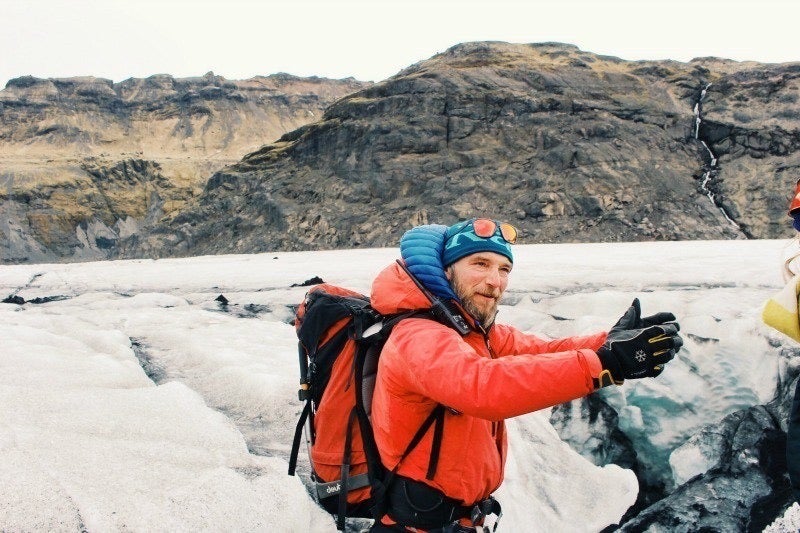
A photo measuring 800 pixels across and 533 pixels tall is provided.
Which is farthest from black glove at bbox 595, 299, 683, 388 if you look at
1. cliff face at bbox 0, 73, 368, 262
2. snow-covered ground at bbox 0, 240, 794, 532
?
cliff face at bbox 0, 73, 368, 262

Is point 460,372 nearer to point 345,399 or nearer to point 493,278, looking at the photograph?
point 493,278

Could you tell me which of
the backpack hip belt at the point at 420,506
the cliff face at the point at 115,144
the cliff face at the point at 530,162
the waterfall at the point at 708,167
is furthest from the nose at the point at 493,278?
the cliff face at the point at 115,144

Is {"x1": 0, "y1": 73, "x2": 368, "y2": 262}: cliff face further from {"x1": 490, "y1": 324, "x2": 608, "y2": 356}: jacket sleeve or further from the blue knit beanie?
the blue knit beanie

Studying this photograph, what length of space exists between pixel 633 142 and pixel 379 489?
31.4m

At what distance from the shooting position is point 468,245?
6.40 ft

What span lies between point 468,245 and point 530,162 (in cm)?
2901

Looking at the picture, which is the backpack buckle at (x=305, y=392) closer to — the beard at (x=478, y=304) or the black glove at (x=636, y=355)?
the beard at (x=478, y=304)

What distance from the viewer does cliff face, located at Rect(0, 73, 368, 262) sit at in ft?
165

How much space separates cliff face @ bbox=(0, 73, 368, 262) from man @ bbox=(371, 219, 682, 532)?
54.0 metres

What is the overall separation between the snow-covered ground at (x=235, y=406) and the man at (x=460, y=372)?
0.99 metres

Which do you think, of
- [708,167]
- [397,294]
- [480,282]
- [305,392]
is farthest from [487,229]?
[708,167]

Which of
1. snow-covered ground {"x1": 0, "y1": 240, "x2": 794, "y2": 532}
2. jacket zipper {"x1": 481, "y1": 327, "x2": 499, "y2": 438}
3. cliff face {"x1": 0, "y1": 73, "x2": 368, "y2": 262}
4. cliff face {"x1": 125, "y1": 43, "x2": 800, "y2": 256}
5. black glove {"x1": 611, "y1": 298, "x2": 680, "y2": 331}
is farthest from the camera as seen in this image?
cliff face {"x1": 0, "y1": 73, "x2": 368, "y2": 262}

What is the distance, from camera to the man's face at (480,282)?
6.29 feet

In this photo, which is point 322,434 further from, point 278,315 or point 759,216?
point 759,216
